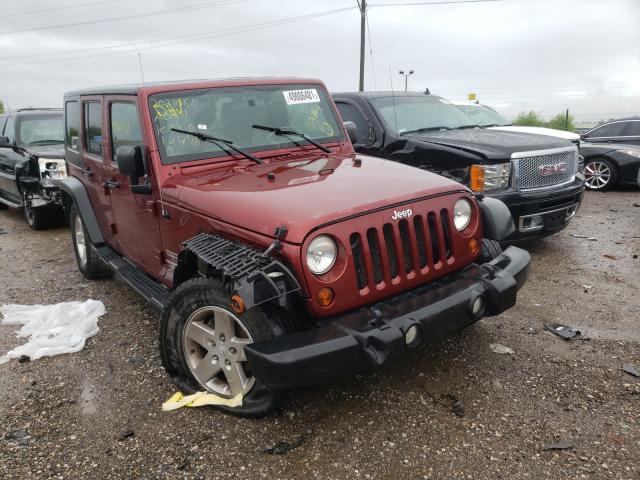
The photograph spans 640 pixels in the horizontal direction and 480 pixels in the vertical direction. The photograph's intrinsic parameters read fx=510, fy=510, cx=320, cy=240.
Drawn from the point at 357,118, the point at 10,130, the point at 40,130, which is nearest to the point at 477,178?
the point at 357,118

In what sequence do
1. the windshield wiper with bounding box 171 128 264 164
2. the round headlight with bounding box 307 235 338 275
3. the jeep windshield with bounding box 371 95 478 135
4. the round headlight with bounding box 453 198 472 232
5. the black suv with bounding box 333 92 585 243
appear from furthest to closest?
the jeep windshield with bounding box 371 95 478 135, the black suv with bounding box 333 92 585 243, the windshield wiper with bounding box 171 128 264 164, the round headlight with bounding box 453 198 472 232, the round headlight with bounding box 307 235 338 275

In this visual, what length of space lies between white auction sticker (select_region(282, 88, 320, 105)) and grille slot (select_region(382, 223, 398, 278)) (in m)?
1.68

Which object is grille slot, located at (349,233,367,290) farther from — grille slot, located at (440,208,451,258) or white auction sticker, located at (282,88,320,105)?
white auction sticker, located at (282,88,320,105)

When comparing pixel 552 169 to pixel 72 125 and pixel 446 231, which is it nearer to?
pixel 446 231

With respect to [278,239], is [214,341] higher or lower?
lower

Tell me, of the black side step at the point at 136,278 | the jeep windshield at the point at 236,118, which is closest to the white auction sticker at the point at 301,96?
the jeep windshield at the point at 236,118

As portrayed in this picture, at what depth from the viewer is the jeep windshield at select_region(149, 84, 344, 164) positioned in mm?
3428

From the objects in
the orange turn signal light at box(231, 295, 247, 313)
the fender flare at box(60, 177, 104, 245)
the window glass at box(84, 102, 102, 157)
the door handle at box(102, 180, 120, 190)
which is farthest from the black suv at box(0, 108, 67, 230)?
the orange turn signal light at box(231, 295, 247, 313)

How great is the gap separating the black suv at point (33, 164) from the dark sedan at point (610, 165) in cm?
956

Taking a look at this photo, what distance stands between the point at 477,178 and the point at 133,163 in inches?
134

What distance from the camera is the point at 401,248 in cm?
270

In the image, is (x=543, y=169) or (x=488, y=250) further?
(x=543, y=169)

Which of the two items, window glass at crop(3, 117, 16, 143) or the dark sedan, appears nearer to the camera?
window glass at crop(3, 117, 16, 143)

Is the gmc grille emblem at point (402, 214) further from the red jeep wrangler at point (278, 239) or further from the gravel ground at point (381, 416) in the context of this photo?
the gravel ground at point (381, 416)
